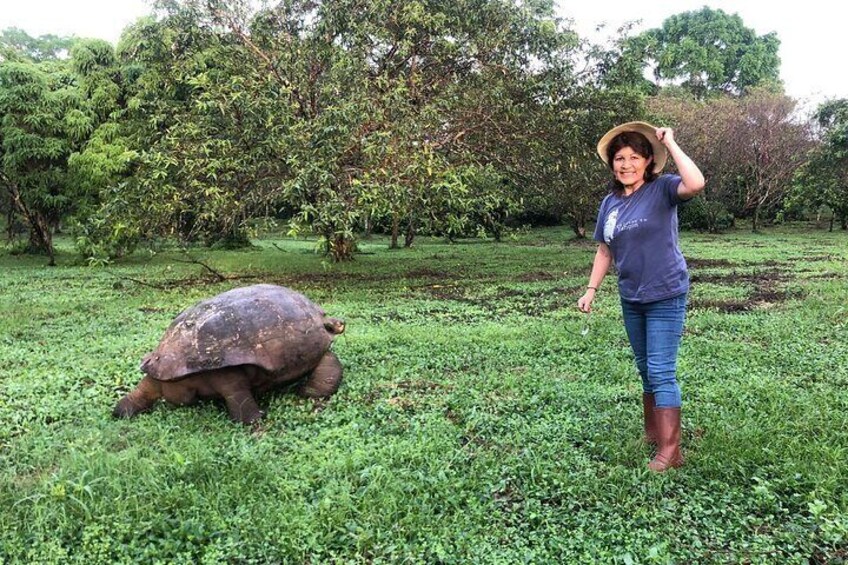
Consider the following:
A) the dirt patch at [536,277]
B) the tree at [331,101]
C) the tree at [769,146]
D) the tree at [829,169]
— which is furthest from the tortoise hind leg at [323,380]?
the tree at [769,146]

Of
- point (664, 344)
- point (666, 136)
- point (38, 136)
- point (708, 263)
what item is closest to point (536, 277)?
point (708, 263)

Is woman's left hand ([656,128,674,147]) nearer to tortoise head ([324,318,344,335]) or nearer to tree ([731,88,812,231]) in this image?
tortoise head ([324,318,344,335])

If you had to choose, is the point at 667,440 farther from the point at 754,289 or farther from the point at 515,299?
the point at 754,289

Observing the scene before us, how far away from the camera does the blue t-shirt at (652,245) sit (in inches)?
122

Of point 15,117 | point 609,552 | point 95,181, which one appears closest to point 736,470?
point 609,552

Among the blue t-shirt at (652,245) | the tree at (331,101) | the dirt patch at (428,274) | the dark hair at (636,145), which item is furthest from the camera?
the dirt patch at (428,274)

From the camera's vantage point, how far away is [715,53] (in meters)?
41.6

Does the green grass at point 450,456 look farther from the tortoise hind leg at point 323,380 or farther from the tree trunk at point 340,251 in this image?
the tree trunk at point 340,251

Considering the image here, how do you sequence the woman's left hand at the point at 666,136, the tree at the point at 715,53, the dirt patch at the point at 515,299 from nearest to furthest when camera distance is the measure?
the woman's left hand at the point at 666,136 → the dirt patch at the point at 515,299 → the tree at the point at 715,53

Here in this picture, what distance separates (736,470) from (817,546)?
63 centimetres

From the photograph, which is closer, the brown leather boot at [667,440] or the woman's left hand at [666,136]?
the woman's left hand at [666,136]

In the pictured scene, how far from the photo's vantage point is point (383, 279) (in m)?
11.4

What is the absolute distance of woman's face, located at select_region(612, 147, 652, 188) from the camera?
322cm

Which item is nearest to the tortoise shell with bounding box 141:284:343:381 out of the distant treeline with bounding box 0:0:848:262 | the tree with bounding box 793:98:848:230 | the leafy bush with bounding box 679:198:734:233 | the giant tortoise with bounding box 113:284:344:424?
the giant tortoise with bounding box 113:284:344:424
